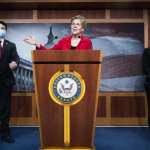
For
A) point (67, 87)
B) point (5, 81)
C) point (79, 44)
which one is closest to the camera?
point (67, 87)

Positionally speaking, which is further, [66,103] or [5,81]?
[5,81]

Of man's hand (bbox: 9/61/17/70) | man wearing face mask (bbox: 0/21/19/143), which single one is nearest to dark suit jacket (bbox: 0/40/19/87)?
man wearing face mask (bbox: 0/21/19/143)

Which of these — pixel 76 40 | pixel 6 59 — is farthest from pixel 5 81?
pixel 76 40

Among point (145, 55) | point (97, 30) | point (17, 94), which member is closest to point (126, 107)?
point (145, 55)

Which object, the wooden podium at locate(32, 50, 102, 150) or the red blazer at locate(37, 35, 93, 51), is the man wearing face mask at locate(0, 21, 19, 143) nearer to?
the red blazer at locate(37, 35, 93, 51)

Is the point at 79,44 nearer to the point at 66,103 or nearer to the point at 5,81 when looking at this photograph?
the point at 66,103

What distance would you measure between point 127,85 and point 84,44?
199cm

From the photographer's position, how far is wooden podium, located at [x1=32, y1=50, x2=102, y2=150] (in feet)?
10.2

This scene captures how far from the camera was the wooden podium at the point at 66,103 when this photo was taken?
10.2 feet

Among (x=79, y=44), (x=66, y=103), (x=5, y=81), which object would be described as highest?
(x=79, y=44)

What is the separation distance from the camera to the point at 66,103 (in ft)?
10.3

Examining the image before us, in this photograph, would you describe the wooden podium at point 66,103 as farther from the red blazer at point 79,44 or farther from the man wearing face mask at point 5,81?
the man wearing face mask at point 5,81

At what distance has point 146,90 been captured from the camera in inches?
193

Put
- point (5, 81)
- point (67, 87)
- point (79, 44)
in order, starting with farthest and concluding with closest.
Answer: point (5, 81)
point (79, 44)
point (67, 87)
